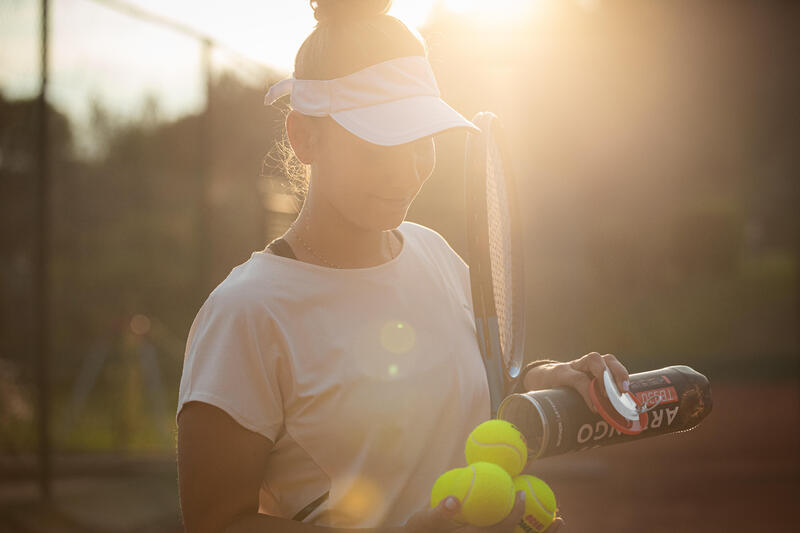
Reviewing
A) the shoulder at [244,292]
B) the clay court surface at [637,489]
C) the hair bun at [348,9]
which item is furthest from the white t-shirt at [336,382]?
the clay court surface at [637,489]

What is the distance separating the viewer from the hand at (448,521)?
153 cm

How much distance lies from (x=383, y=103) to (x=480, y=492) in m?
0.77

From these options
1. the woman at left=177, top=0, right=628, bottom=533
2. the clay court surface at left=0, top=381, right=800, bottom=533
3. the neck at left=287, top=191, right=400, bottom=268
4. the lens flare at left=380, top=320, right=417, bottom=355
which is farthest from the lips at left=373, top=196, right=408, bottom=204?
the clay court surface at left=0, top=381, right=800, bottom=533

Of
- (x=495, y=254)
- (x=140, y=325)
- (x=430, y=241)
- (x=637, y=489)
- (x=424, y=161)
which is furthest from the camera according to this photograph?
(x=637, y=489)

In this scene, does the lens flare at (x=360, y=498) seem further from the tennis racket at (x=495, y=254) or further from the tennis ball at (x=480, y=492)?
the tennis racket at (x=495, y=254)

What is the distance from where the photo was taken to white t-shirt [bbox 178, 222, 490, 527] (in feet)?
5.51

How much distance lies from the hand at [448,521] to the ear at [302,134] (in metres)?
0.76

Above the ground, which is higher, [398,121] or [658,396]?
[398,121]

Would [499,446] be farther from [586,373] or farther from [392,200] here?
[392,200]

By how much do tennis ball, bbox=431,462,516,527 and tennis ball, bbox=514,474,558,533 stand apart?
8 centimetres

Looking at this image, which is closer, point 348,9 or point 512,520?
point 512,520

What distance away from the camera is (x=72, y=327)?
6.89 meters

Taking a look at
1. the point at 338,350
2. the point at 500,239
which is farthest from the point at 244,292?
the point at 500,239

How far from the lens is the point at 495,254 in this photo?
2.36 m
